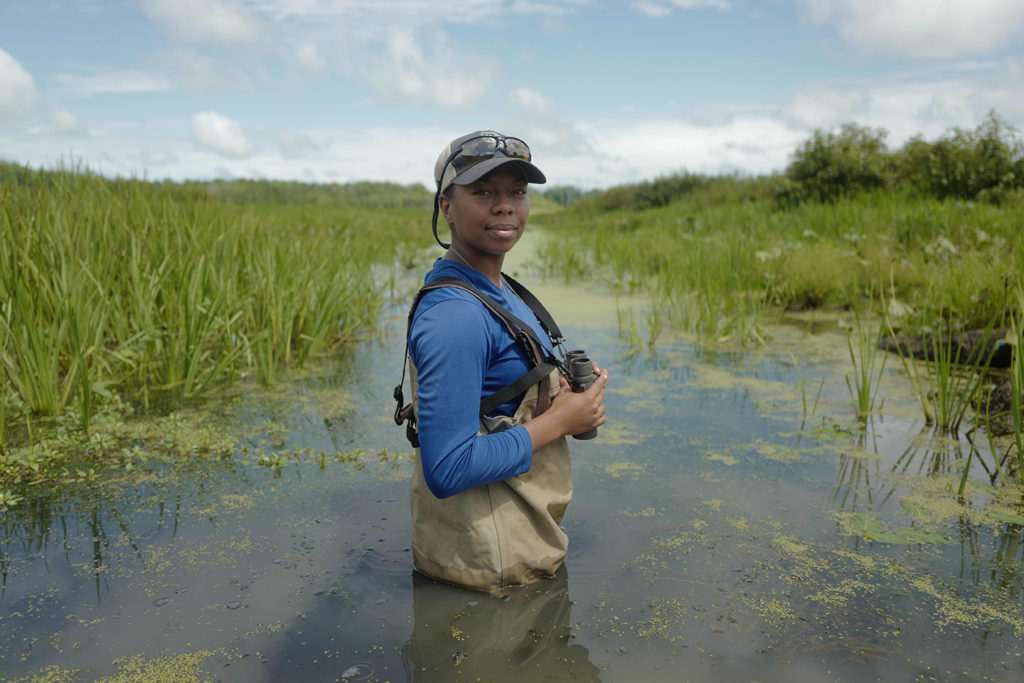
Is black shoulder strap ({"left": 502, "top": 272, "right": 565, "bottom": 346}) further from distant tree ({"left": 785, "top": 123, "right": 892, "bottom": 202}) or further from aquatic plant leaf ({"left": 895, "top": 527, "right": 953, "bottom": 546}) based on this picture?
distant tree ({"left": 785, "top": 123, "right": 892, "bottom": 202})

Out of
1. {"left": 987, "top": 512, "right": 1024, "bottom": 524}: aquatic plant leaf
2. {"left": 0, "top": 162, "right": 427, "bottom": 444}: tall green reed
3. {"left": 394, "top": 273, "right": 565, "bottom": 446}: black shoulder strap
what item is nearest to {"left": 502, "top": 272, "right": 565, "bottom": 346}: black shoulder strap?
{"left": 394, "top": 273, "right": 565, "bottom": 446}: black shoulder strap

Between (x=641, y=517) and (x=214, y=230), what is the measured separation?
3755 mm

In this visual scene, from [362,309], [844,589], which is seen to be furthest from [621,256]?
[844,589]

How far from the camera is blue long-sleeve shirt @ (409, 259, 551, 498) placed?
1.63m

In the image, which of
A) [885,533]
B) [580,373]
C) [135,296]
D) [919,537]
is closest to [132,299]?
[135,296]

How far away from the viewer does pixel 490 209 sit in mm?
1778

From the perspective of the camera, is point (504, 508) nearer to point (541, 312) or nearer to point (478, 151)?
point (541, 312)

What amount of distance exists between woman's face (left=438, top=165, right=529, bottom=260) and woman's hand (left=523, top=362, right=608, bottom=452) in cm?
43

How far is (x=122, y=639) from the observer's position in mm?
1803

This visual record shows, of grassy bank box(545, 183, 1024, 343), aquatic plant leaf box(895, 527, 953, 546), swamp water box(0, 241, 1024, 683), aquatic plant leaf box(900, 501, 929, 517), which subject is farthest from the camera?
grassy bank box(545, 183, 1024, 343)

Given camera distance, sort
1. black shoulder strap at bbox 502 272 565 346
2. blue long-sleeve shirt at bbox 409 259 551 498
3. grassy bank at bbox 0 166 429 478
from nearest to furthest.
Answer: blue long-sleeve shirt at bbox 409 259 551 498 → black shoulder strap at bbox 502 272 565 346 → grassy bank at bbox 0 166 429 478

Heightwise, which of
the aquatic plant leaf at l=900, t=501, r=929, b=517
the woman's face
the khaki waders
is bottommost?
the aquatic plant leaf at l=900, t=501, r=929, b=517

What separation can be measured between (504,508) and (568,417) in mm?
295

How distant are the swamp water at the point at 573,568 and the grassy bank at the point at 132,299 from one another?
0.53 meters
